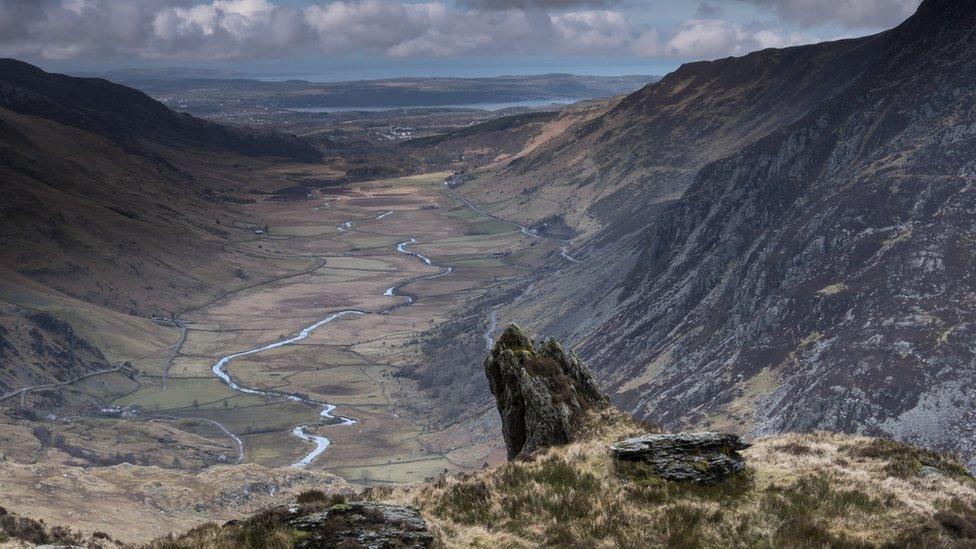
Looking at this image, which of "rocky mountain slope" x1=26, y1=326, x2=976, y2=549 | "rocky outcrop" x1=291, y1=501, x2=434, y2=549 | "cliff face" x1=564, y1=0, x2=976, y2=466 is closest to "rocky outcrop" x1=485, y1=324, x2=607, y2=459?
"rocky mountain slope" x1=26, y1=326, x2=976, y2=549

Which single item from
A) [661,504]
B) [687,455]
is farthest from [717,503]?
[687,455]

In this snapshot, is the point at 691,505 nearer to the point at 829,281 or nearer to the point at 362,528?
the point at 362,528

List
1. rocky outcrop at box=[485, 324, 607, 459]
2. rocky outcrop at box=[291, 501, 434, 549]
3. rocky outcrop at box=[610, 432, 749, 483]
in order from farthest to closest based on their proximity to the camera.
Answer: rocky outcrop at box=[485, 324, 607, 459], rocky outcrop at box=[610, 432, 749, 483], rocky outcrop at box=[291, 501, 434, 549]

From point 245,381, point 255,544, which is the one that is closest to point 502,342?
point 255,544

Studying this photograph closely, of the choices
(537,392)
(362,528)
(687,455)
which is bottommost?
(537,392)

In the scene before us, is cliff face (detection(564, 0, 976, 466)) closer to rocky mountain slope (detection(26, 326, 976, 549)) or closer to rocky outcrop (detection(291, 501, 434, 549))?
rocky mountain slope (detection(26, 326, 976, 549))

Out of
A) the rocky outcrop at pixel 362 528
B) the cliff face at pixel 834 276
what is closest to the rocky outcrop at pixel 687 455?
the rocky outcrop at pixel 362 528
